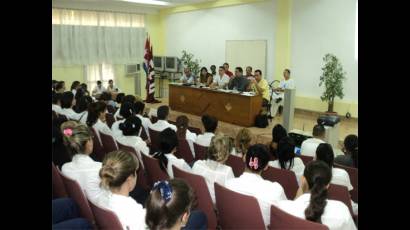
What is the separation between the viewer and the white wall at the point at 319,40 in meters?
8.59

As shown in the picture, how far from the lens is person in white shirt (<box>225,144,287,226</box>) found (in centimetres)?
250

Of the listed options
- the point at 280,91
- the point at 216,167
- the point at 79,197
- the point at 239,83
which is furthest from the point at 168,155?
the point at 280,91

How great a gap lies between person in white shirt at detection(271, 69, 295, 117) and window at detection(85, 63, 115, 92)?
6.39 metres

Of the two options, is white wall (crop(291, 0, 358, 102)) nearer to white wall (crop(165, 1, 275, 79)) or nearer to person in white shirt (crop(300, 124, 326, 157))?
white wall (crop(165, 1, 275, 79))

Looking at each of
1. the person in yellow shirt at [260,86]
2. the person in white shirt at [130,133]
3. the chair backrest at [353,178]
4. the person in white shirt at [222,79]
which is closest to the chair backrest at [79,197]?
the person in white shirt at [130,133]

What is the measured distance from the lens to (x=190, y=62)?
12.7 m

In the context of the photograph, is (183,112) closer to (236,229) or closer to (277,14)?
(277,14)

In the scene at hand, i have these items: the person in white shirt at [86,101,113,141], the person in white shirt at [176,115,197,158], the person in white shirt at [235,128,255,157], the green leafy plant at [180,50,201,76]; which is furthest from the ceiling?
the person in white shirt at [235,128,255,157]

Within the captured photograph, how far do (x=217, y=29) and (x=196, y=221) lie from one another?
1010 cm

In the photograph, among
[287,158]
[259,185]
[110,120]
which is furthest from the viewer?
[110,120]

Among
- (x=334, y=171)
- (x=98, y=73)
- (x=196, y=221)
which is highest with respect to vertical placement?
(x=98, y=73)

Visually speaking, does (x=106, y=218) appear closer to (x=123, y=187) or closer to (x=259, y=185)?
(x=123, y=187)

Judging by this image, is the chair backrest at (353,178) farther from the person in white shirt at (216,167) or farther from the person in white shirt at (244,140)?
the person in white shirt at (216,167)

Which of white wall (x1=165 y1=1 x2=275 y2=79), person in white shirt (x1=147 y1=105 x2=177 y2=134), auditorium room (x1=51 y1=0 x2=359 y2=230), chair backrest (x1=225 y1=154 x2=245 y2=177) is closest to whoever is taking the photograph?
auditorium room (x1=51 y1=0 x2=359 y2=230)
